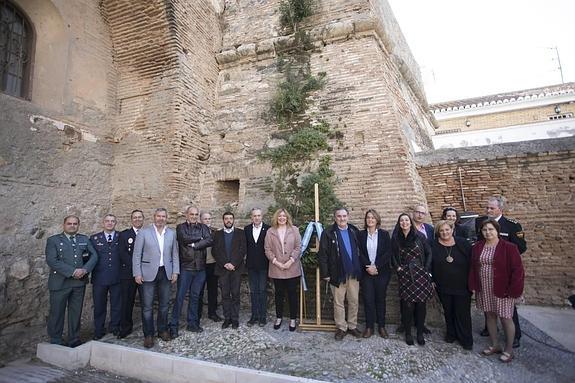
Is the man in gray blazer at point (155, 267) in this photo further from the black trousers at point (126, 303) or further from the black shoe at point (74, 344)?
the black shoe at point (74, 344)

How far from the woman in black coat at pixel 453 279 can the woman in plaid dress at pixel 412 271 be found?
156mm

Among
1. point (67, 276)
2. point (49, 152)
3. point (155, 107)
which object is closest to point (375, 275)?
point (67, 276)

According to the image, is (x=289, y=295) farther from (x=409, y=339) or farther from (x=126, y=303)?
(x=126, y=303)

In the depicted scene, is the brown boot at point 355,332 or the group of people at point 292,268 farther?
the brown boot at point 355,332

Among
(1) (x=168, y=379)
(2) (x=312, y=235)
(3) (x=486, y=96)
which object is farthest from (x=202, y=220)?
(3) (x=486, y=96)

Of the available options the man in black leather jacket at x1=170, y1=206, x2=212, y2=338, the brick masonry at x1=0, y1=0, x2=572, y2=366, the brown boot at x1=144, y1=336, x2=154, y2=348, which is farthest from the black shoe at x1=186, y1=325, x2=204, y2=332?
the brick masonry at x1=0, y1=0, x2=572, y2=366

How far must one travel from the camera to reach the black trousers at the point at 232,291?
4496mm

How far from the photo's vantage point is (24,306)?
4.20 m

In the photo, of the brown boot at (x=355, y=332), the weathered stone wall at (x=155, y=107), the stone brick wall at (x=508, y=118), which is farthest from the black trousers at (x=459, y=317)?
the stone brick wall at (x=508, y=118)

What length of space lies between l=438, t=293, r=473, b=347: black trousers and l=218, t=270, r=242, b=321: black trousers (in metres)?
2.68

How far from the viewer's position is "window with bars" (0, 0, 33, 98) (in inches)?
177

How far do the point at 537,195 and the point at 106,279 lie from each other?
653cm

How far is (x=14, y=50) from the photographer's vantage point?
4648 mm

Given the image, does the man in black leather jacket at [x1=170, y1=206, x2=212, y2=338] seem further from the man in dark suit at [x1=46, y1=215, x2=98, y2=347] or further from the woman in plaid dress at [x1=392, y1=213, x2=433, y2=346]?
the woman in plaid dress at [x1=392, y1=213, x2=433, y2=346]
